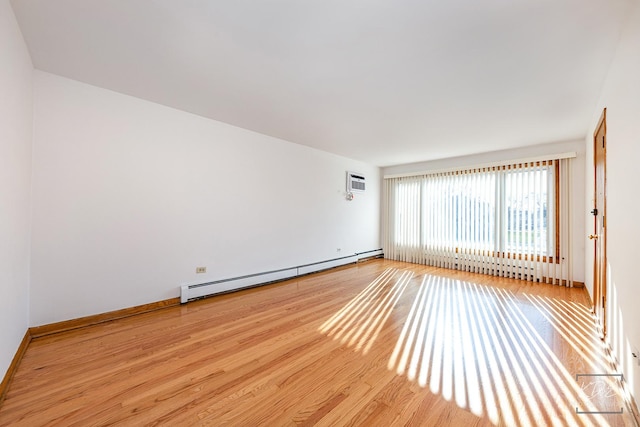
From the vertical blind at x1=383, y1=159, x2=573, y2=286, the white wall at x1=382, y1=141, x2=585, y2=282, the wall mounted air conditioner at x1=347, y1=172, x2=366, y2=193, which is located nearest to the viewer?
the white wall at x1=382, y1=141, x2=585, y2=282

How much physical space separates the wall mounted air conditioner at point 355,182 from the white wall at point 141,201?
1.56 metres

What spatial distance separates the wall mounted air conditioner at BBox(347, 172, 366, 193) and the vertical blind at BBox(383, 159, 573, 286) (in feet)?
3.11

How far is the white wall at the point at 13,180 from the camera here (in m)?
1.79

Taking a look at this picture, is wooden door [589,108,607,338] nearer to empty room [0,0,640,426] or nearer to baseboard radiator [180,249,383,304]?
empty room [0,0,640,426]

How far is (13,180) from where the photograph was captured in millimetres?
2027

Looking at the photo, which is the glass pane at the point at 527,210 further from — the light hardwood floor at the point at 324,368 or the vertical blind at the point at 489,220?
the light hardwood floor at the point at 324,368

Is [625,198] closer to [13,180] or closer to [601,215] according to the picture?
[601,215]

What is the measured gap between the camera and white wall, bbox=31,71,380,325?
2643 mm

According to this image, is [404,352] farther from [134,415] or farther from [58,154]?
[58,154]

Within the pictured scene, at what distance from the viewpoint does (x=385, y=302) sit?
143 inches

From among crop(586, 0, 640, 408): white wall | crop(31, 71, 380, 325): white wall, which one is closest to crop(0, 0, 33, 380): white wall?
crop(31, 71, 380, 325): white wall

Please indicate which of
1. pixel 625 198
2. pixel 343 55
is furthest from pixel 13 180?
pixel 625 198

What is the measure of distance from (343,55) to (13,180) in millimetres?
2791

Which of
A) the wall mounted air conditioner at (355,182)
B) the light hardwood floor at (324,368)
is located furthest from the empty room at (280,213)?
the wall mounted air conditioner at (355,182)
